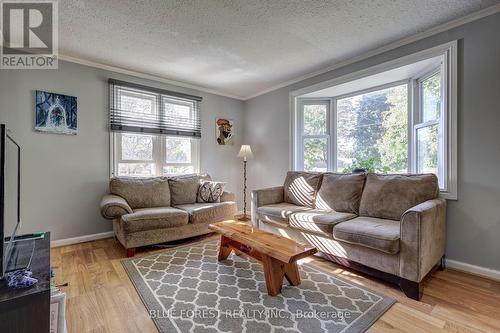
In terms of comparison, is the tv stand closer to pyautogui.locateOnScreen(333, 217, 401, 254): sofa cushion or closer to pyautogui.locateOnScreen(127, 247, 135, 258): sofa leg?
pyautogui.locateOnScreen(127, 247, 135, 258): sofa leg

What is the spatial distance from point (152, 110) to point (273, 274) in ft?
9.91

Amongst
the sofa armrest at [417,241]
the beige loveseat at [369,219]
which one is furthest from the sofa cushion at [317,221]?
the sofa armrest at [417,241]

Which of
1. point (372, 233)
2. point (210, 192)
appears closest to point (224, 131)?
point (210, 192)

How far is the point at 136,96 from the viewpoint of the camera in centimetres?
352

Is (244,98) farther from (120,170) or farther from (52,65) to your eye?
(52,65)

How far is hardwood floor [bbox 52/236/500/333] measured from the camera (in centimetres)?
150

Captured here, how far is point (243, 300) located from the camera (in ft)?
5.81

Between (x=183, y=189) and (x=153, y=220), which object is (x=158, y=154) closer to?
(x=183, y=189)

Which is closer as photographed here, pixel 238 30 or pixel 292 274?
pixel 292 274

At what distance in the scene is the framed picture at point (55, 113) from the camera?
2.81m

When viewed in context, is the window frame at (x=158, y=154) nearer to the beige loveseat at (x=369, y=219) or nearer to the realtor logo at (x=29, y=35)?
the realtor logo at (x=29, y=35)

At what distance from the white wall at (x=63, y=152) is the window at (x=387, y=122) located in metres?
2.78

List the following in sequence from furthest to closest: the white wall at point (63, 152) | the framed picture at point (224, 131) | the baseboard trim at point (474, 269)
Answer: the framed picture at point (224, 131) → the white wall at point (63, 152) → the baseboard trim at point (474, 269)

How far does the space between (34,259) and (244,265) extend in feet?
5.35
